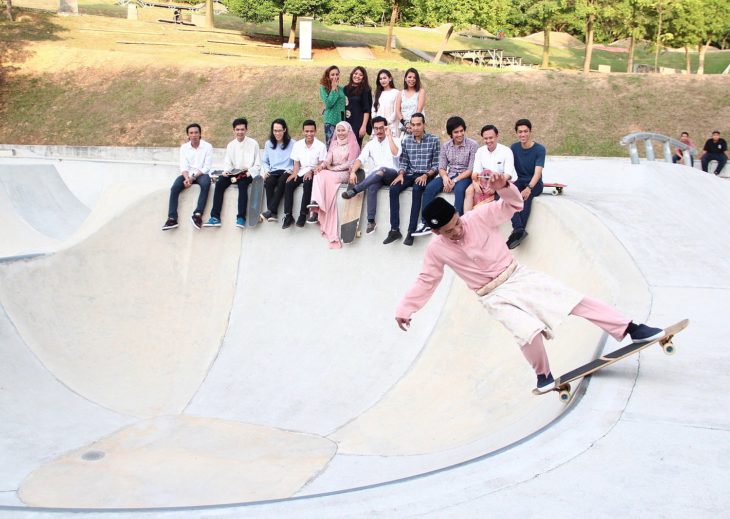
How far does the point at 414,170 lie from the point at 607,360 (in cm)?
493

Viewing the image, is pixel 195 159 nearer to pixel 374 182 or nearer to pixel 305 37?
pixel 374 182

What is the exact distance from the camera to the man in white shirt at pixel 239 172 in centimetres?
1016

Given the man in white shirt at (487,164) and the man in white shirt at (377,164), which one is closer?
the man in white shirt at (487,164)

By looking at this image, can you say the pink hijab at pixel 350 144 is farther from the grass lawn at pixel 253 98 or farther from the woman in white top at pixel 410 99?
the grass lawn at pixel 253 98

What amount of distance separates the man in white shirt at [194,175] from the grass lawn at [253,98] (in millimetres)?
17627

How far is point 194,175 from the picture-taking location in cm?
1043

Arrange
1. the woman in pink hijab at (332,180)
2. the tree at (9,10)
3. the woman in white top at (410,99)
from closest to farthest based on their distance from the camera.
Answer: the woman in pink hijab at (332,180) < the woman in white top at (410,99) < the tree at (9,10)

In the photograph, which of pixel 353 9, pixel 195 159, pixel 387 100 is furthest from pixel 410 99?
pixel 353 9

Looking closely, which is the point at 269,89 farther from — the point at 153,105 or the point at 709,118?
the point at 709,118

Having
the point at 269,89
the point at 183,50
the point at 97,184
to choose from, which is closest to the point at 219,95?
the point at 269,89

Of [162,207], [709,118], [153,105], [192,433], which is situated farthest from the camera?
[153,105]

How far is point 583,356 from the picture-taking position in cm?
572

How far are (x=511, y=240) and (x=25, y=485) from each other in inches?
203

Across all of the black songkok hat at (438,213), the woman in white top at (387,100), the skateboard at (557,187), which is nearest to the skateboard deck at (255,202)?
the woman in white top at (387,100)
